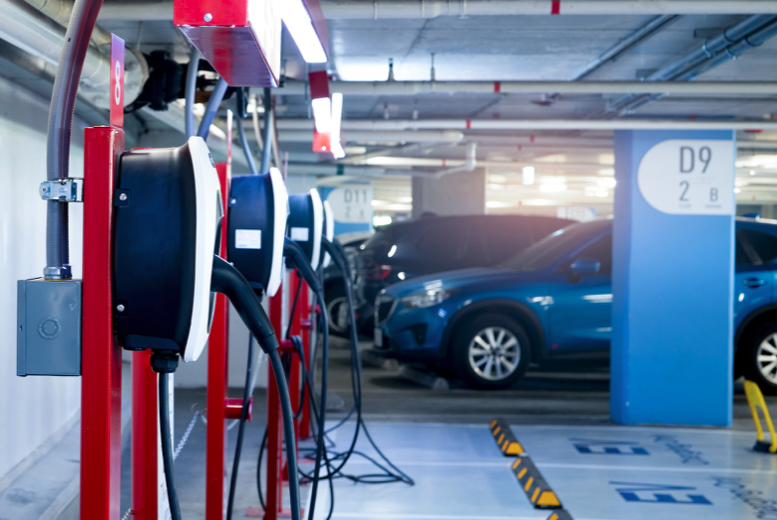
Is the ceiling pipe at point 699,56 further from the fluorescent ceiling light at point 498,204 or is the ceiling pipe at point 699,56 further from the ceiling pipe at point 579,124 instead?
the fluorescent ceiling light at point 498,204

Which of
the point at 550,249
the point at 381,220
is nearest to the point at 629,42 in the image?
the point at 550,249

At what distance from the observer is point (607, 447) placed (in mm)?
5109

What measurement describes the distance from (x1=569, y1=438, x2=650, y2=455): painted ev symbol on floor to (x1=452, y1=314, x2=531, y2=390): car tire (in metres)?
1.79

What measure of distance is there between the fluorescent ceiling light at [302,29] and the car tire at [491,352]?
494cm

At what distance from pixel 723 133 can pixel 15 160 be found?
188 inches

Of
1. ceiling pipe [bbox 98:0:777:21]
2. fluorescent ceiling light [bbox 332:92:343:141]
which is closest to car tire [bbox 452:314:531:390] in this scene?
fluorescent ceiling light [bbox 332:92:343:141]

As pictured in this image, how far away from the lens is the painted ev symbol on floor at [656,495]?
407 centimetres

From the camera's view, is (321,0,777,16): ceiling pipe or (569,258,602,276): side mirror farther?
(569,258,602,276): side mirror

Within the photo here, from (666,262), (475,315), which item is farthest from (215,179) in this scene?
(475,315)

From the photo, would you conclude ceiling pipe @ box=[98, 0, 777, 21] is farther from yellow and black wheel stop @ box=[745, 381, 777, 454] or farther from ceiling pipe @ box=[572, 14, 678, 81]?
yellow and black wheel stop @ box=[745, 381, 777, 454]

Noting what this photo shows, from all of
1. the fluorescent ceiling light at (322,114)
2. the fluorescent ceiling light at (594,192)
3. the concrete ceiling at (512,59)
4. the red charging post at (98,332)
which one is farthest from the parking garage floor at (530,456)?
the fluorescent ceiling light at (594,192)

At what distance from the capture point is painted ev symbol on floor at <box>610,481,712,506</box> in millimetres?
4066

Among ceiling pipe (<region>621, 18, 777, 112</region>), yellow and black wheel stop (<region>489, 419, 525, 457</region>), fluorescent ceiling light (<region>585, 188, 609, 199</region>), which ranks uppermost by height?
fluorescent ceiling light (<region>585, 188, 609, 199</region>)

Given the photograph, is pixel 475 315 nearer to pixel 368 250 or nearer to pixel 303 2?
pixel 368 250
